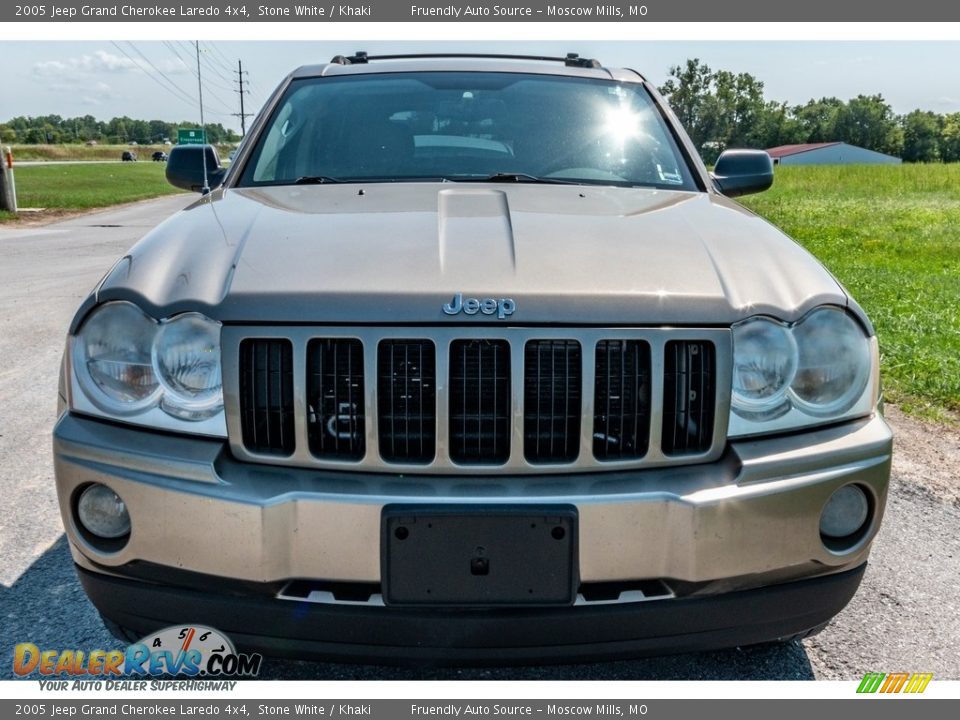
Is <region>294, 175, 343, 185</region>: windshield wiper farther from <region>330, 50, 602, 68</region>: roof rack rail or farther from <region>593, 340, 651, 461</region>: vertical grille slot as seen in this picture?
<region>593, 340, 651, 461</region>: vertical grille slot

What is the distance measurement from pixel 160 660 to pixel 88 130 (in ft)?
519

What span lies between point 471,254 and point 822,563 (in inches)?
43.8

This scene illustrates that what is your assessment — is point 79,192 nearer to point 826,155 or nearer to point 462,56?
point 462,56

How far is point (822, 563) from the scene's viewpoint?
218 cm

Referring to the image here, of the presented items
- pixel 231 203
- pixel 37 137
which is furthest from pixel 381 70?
pixel 37 137

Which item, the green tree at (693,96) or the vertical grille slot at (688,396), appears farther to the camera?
the green tree at (693,96)

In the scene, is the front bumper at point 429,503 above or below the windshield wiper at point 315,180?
below

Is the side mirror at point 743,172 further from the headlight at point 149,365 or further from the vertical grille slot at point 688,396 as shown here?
the headlight at point 149,365

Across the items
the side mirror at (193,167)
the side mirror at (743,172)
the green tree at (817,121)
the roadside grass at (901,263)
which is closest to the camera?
the side mirror at (743,172)

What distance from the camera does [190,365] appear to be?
2.15m

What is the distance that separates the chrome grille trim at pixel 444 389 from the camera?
6.77 ft

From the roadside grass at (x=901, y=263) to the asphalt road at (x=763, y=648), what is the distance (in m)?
0.93

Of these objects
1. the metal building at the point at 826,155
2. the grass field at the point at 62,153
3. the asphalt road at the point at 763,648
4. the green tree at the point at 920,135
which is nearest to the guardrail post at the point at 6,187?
the asphalt road at the point at 763,648

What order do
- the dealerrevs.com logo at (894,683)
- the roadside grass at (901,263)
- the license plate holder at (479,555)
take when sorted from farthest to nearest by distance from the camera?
1. the roadside grass at (901,263)
2. the dealerrevs.com logo at (894,683)
3. the license plate holder at (479,555)
